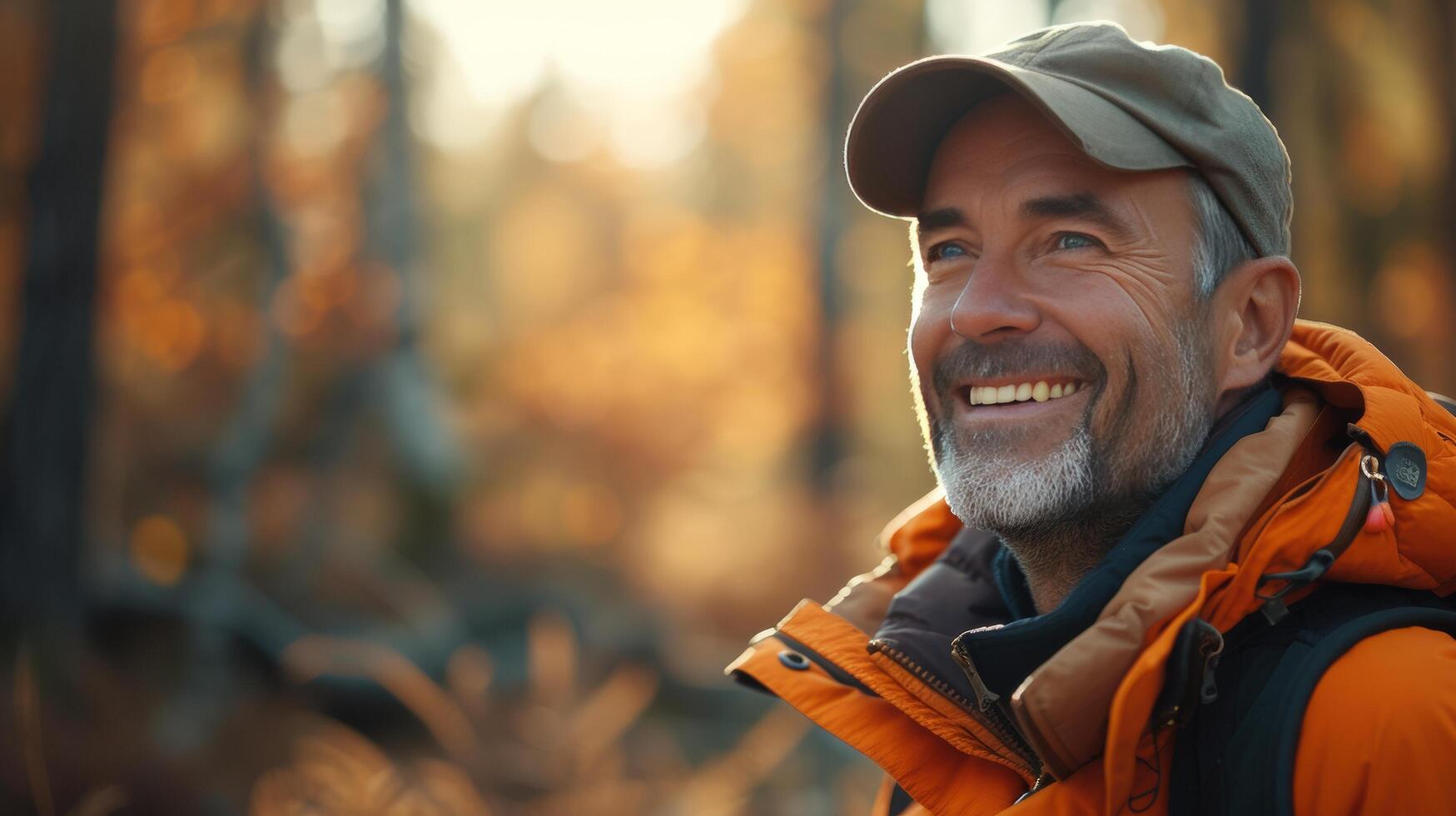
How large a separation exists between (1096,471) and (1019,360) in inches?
9.6

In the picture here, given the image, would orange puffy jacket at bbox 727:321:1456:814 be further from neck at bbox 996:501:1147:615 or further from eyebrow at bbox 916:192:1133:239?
eyebrow at bbox 916:192:1133:239

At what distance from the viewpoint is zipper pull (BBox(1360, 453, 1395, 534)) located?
1567 millimetres

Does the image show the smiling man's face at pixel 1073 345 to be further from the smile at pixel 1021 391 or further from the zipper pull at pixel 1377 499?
the zipper pull at pixel 1377 499

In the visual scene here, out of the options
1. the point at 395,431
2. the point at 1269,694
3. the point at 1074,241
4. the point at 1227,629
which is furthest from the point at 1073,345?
the point at 395,431

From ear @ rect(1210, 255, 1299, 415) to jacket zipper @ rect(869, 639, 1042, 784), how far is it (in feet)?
2.37

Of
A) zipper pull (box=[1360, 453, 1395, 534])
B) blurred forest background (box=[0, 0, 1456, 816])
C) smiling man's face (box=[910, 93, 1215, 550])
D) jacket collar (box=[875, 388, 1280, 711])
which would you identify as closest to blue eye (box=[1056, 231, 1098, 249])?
smiling man's face (box=[910, 93, 1215, 550])

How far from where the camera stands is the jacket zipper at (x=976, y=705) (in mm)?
1826

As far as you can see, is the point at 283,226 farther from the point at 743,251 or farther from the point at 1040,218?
the point at 743,251

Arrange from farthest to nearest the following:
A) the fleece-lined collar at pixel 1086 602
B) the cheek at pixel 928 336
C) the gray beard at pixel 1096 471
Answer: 1. the cheek at pixel 928 336
2. the gray beard at pixel 1096 471
3. the fleece-lined collar at pixel 1086 602

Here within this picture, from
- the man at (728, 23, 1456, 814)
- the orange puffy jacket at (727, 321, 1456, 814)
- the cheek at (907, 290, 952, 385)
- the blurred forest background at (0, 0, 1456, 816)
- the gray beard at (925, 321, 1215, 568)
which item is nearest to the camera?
the orange puffy jacket at (727, 321, 1456, 814)

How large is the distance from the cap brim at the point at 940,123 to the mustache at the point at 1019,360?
0.34 metres

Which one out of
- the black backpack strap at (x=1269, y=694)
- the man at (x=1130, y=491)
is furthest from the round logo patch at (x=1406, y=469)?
the black backpack strap at (x=1269, y=694)

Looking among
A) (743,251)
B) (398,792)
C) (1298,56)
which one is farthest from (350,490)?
(743,251)

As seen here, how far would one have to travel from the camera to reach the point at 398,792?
3502mm
